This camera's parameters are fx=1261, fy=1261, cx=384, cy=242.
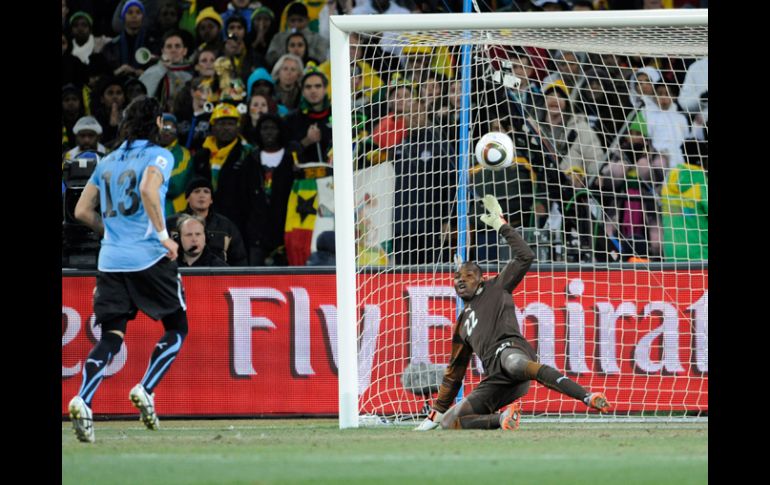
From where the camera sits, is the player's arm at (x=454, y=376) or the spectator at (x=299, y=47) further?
the spectator at (x=299, y=47)

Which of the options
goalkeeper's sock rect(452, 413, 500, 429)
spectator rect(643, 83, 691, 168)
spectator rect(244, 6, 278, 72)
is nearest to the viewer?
goalkeeper's sock rect(452, 413, 500, 429)

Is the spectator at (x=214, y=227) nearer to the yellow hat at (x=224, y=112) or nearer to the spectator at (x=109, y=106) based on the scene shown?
the yellow hat at (x=224, y=112)

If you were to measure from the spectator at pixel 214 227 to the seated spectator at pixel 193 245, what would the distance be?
96 millimetres

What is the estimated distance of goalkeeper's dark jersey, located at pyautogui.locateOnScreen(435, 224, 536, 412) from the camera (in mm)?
8977

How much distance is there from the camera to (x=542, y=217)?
37.5ft

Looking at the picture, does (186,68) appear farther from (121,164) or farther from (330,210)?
(121,164)

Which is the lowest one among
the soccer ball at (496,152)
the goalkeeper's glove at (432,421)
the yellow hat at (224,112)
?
the goalkeeper's glove at (432,421)

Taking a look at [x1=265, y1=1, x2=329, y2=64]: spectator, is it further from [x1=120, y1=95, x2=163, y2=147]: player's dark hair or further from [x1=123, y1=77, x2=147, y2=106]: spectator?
[x1=120, y1=95, x2=163, y2=147]: player's dark hair

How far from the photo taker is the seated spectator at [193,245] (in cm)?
1116

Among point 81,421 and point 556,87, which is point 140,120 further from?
point 556,87

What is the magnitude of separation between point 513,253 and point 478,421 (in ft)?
4.04

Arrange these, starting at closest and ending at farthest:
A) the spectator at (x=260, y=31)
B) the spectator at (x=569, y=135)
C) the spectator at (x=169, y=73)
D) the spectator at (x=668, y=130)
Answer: the spectator at (x=569, y=135) → the spectator at (x=668, y=130) → the spectator at (x=169, y=73) → the spectator at (x=260, y=31)

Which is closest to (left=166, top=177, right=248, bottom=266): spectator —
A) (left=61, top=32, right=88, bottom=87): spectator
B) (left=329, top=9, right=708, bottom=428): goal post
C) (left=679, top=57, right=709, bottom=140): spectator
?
(left=329, top=9, right=708, bottom=428): goal post

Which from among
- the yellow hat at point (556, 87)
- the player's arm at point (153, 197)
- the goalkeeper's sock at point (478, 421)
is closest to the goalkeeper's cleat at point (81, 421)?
the player's arm at point (153, 197)
